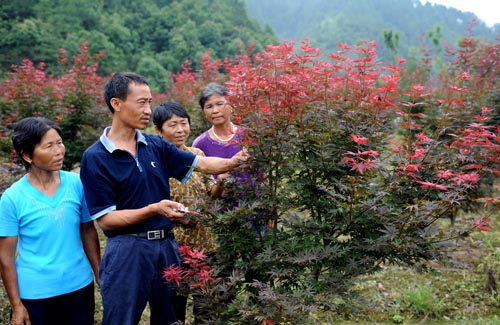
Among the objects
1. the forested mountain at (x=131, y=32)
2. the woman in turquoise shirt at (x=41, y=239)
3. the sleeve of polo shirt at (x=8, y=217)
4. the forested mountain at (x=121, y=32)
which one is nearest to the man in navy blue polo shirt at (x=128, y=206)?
the woman in turquoise shirt at (x=41, y=239)

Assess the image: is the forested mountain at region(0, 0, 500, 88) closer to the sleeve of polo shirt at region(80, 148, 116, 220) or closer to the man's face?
the man's face

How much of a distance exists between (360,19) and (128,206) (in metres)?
116

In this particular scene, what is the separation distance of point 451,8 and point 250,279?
142751mm

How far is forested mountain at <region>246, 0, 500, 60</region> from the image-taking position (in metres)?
101

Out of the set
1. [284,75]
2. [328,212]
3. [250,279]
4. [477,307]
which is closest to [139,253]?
[250,279]

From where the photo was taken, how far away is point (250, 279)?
7.84 ft

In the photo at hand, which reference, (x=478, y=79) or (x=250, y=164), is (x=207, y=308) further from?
(x=478, y=79)

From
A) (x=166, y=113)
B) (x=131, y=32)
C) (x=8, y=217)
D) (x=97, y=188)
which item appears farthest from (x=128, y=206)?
(x=131, y=32)

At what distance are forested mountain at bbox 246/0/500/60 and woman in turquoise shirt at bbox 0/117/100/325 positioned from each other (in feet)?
307

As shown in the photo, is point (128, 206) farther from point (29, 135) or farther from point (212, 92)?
point (212, 92)

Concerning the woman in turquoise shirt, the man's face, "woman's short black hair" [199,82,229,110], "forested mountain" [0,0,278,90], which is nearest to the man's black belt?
the woman in turquoise shirt

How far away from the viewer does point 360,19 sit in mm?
108375

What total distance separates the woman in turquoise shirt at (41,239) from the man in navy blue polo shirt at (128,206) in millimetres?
222

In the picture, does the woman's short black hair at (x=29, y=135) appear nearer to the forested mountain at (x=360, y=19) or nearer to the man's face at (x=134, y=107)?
the man's face at (x=134, y=107)
